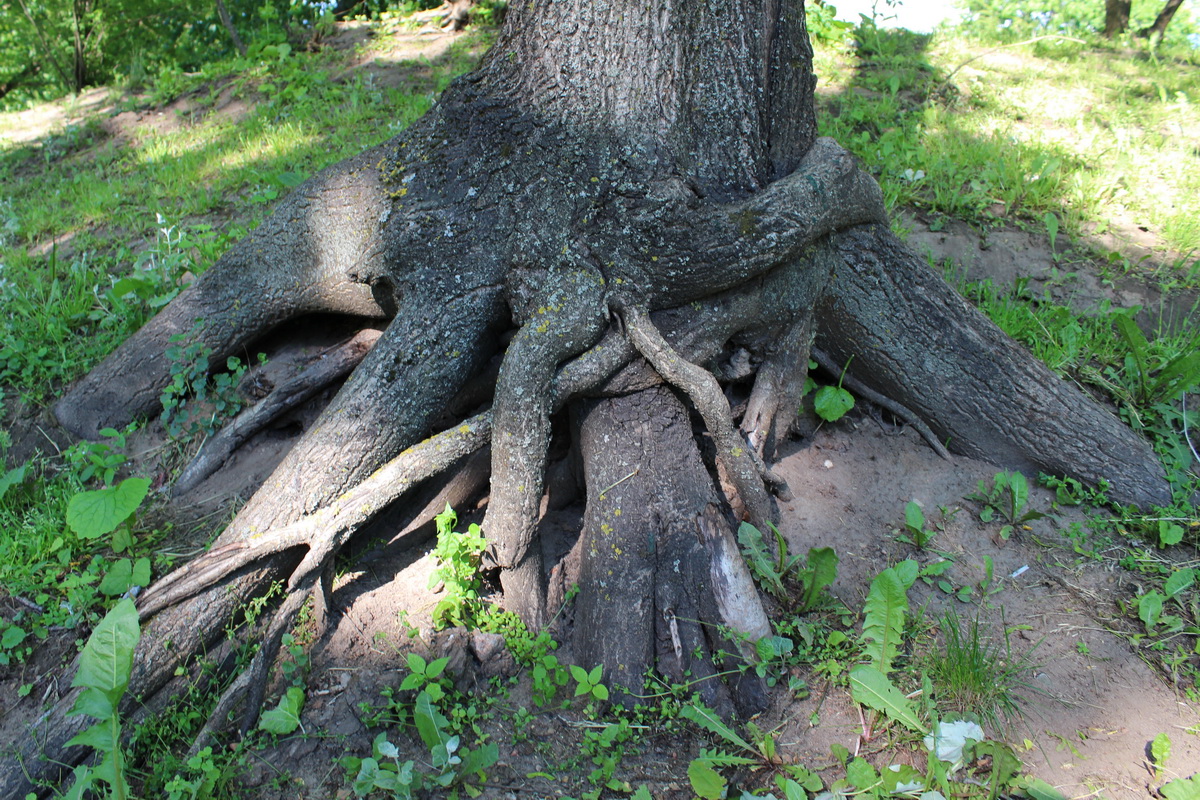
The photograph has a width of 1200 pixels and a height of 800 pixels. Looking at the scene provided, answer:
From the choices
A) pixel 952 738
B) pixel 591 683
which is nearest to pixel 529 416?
pixel 591 683

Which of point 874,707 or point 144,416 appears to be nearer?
point 874,707

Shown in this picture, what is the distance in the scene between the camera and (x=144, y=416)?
3428mm

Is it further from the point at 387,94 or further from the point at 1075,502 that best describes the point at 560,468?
the point at 387,94

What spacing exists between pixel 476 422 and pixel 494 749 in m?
1.21

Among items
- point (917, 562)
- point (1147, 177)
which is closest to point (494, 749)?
point (917, 562)

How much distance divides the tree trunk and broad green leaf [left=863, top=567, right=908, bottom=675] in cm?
43

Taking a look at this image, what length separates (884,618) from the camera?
239 centimetres

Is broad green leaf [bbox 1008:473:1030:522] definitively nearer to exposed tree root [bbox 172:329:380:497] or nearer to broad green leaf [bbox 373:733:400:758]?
broad green leaf [bbox 373:733:400:758]

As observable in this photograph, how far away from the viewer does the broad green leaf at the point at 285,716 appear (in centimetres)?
231

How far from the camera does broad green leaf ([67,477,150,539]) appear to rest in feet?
8.48

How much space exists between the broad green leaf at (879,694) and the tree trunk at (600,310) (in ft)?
1.12

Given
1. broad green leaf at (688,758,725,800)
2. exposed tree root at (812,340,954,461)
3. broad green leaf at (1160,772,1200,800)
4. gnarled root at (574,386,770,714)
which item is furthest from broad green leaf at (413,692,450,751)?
exposed tree root at (812,340,954,461)

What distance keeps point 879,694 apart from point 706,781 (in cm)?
63

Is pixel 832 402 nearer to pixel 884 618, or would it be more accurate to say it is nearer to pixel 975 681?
pixel 884 618
